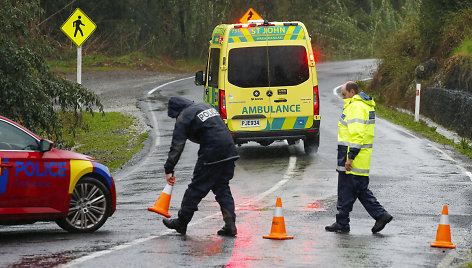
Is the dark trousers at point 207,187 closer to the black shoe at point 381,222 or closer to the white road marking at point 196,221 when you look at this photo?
the white road marking at point 196,221

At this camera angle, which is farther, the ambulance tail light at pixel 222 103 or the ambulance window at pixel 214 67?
the ambulance window at pixel 214 67

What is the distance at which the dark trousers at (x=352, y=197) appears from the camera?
35.5ft

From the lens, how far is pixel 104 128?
84.7 ft

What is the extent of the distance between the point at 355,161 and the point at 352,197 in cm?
41

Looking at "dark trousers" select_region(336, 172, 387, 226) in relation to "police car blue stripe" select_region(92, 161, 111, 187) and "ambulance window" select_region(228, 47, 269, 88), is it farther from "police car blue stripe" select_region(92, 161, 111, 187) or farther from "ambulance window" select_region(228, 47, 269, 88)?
"ambulance window" select_region(228, 47, 269, 88)

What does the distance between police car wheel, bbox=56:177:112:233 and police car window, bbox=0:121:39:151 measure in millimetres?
703

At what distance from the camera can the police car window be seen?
1027 centimetres

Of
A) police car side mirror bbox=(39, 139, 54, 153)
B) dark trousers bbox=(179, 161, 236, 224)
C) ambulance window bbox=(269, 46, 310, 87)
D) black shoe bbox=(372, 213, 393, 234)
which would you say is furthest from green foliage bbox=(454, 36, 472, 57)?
police car side mirror bbox=(39, 139, 54, 153)

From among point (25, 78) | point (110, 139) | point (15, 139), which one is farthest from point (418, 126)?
point (15, 139)

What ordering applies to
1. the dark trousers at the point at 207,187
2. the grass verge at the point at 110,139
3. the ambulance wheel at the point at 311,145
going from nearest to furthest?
the dark trousers at the point at 207,187, the ambulance wheel at the point at 311,145, the grass verge at the point at 110,139

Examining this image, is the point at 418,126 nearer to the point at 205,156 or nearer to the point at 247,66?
the point at 247,66

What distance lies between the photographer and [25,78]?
53.6ft

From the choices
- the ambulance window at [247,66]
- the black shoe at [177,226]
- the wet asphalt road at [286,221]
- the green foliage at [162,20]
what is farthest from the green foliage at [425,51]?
the black shoe at [177,226]

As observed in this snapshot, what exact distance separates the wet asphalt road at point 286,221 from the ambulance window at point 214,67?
163 cm
